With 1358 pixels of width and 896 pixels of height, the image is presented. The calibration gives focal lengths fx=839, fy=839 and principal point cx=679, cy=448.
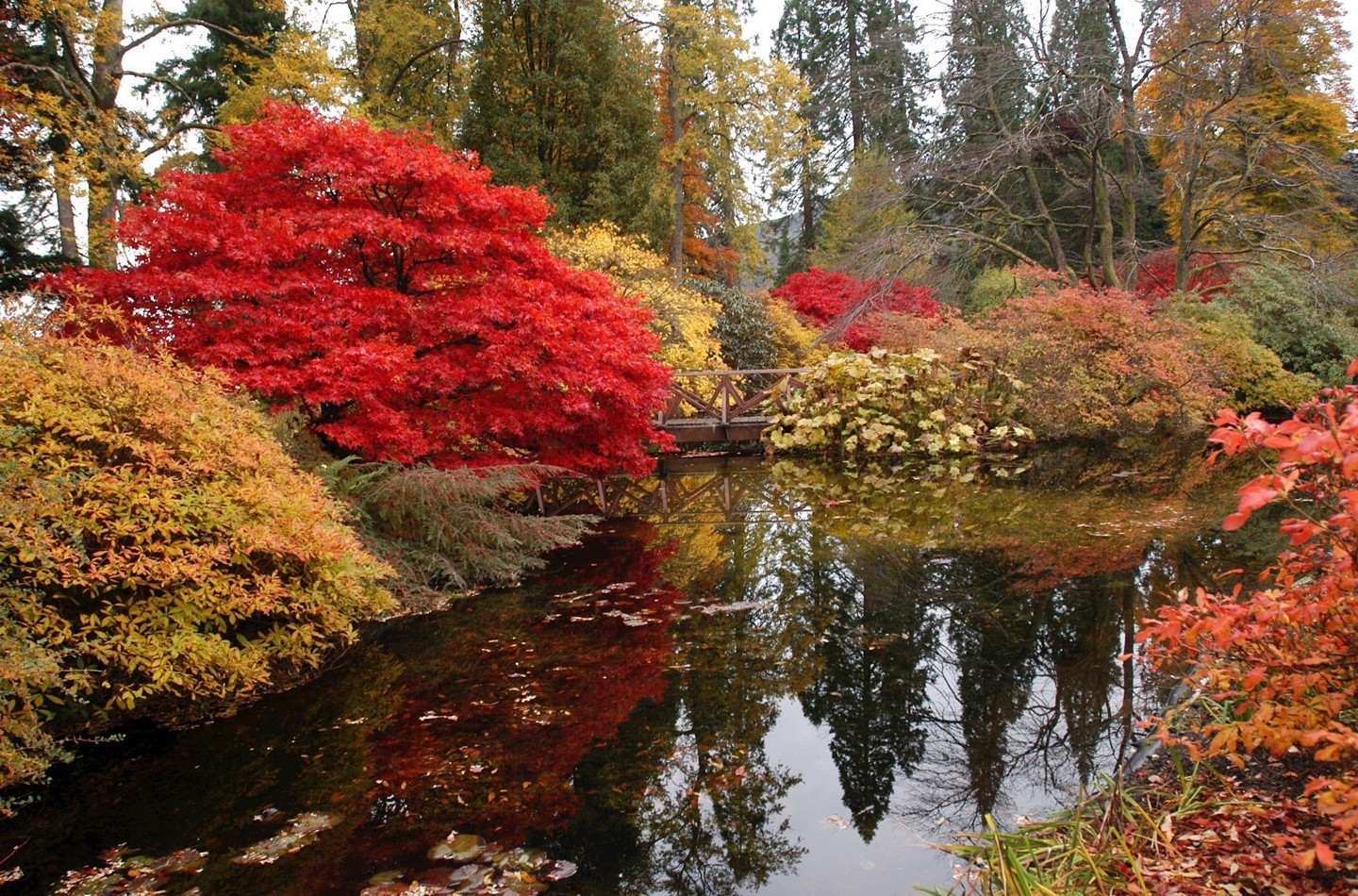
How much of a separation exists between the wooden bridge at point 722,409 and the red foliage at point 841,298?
11.8 ft

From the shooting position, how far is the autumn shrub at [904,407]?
1175 cm

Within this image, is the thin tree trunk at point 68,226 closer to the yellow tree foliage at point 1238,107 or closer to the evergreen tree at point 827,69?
the yellow tree foliage at point 1238,107

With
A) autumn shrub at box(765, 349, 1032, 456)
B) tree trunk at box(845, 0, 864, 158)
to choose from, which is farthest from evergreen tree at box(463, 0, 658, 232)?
tree trunk at box(845, 0, 864, 158)

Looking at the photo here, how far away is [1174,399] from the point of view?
12.0m

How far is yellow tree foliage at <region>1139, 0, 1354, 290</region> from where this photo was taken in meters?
13.0

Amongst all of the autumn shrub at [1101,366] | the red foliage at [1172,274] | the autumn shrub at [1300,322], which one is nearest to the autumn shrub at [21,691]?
the autumn shrub at [1101,366]

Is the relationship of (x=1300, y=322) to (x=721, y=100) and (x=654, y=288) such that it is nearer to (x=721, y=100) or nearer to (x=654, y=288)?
(x=654, y=288)

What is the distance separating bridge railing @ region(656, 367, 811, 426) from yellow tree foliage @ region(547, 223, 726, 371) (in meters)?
0.53

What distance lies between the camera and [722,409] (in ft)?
44.0

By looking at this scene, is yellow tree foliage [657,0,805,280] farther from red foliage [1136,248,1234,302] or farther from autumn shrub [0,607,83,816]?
autumn shrub [0,607,83,816]

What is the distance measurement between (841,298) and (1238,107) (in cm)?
877

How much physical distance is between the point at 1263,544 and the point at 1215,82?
35.1ft

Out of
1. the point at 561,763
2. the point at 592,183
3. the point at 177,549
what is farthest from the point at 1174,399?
the point at 177,549

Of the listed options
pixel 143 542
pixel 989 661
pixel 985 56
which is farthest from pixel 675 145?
pixel 143 542
